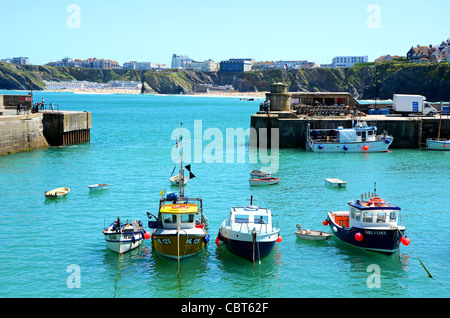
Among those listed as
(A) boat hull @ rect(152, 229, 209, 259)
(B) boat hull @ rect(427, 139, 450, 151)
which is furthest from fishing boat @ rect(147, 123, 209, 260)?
(B) boat hull @ rect(427, 139, 450, 151)

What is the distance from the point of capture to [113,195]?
41.8 metres

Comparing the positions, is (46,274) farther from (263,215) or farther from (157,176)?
(157,176)

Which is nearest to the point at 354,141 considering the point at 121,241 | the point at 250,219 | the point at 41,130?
the point at 41,130

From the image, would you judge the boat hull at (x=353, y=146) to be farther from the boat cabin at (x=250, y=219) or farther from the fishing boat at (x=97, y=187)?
the boat cabin at (x=250, y=219)

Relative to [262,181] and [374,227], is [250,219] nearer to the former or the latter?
[374,227]

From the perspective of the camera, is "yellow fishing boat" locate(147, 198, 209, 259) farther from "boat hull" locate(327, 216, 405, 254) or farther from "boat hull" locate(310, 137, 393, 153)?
"boat hull" locate(310, 137, 393, 153)

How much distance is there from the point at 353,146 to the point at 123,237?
145 feet

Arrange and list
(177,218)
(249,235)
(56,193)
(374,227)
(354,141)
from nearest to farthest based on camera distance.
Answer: (249,235), (177,218), (374,227), (56,193), (354,141)

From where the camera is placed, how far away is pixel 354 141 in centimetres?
6656

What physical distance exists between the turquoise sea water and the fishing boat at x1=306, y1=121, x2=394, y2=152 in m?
3.97

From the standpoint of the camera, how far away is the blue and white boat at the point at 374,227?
1093 inches

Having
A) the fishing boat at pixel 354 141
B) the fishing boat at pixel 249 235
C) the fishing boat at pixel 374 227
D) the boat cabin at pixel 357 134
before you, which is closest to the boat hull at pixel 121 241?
the fishing boat at pixel 249 235
